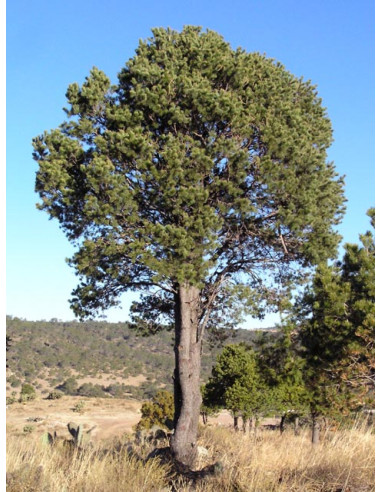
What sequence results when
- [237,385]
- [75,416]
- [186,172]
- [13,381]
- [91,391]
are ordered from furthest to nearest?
[13,381] < [91,391] < [75,416] < [237,385] < [186,172]

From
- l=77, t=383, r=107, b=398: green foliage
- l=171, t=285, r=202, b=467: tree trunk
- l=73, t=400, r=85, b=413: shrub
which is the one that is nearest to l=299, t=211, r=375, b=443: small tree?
l=171, t=285, r=202, b=467: tree trunk

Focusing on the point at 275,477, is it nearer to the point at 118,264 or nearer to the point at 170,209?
the point at 170,209

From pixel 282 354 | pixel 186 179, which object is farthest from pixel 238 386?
pixel 186 179

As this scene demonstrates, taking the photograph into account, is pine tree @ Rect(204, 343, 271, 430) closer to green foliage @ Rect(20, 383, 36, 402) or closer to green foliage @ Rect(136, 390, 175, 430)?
green foliage @ Rect(136, 390, 175, 430)

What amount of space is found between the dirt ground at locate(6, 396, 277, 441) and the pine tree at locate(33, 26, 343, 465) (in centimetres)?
1893

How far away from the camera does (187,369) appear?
12.0 meters

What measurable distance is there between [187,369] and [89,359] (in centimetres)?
6184

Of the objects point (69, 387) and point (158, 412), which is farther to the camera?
point (69, 387)

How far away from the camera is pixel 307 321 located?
13.8 meters

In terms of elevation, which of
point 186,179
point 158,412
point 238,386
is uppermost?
point 186,179

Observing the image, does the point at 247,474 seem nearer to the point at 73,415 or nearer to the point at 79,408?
the point at 73,415

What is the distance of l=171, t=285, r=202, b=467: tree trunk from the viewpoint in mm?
11570

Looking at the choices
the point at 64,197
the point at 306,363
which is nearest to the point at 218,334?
the point at 306,363

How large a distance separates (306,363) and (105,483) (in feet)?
30.5
